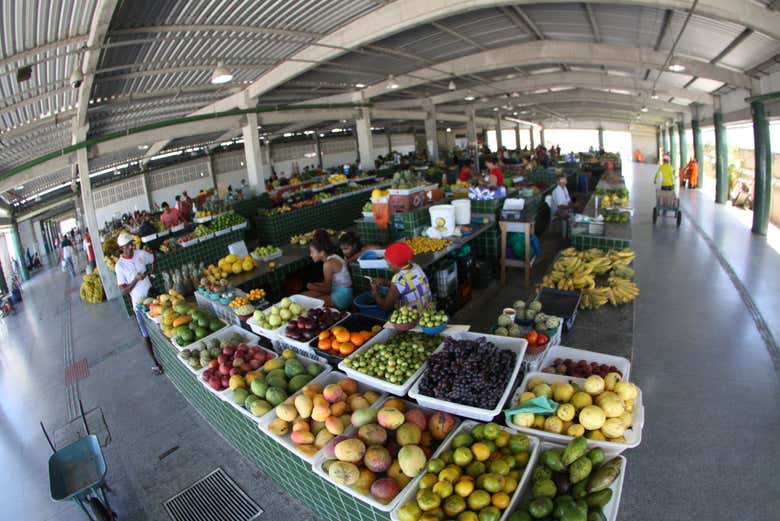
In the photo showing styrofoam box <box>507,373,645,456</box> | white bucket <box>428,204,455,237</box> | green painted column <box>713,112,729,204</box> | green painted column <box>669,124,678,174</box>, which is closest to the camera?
styrofoam box <box>507,373,645,456</box>

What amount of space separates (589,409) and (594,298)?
7.22ft

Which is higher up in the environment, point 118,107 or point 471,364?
point 118,107

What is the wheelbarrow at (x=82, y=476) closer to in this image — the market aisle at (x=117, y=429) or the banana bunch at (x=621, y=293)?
the market aisle at (x=117, y=429)

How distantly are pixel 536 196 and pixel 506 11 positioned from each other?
3.64 m

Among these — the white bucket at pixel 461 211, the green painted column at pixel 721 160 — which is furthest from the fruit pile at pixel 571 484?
the green painted column at pixel 721 160

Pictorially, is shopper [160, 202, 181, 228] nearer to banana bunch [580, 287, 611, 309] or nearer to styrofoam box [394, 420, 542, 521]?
banana bunch [580, 287, 611, 309]

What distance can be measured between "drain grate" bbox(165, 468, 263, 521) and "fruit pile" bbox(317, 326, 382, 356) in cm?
131

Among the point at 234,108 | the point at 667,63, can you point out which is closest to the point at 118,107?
the point at 234,108

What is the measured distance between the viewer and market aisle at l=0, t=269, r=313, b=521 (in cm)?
353

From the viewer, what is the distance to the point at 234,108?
1156 cm

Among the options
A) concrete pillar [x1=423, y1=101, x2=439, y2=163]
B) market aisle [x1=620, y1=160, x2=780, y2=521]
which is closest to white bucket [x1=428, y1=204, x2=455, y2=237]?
market aisle [x1=620, y1=160, x2=780, y2=521]

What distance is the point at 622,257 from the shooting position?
17.1ft

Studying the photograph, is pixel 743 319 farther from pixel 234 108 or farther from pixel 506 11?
pixel 234 108

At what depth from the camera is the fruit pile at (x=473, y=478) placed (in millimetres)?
1784
